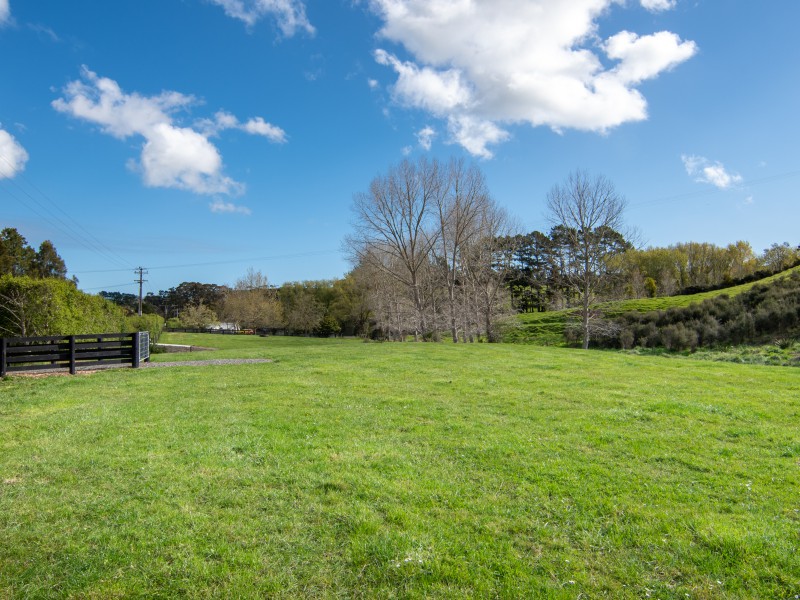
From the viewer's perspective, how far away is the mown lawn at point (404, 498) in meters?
3.05

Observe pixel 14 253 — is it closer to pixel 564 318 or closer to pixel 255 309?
pixel 255 309

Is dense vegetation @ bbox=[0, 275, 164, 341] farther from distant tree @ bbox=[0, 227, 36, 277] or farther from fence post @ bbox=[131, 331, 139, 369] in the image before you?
distant tree @ bbox=[0, 227, 36, 277]

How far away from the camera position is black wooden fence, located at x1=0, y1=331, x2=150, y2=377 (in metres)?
12.9

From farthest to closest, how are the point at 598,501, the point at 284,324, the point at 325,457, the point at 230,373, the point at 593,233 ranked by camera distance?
1. the point at 284,324
2. the point at 593,233
3. the point at 230,373
4. the point at 325,457
5. the point at 598,501

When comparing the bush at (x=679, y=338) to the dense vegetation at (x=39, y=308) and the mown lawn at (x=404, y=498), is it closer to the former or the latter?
the mown lawn at (x=404, y=498)

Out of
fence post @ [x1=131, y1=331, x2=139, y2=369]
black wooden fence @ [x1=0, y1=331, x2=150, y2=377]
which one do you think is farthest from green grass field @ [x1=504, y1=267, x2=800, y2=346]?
black wooden fence @ [x1=0, y1=331, x2=150, y2=377]

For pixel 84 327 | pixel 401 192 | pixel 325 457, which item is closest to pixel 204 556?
pixel 325 457

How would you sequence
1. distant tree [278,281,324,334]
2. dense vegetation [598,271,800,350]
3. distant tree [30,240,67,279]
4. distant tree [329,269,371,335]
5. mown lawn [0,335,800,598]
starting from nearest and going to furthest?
1. mown lawn [0,335,800,598]
2. dense vegetation [598,271,800,350]
3. distant tree [30,240,67,279]
4. distant tree [329,269,371,335]
5. distant tree [278,281,324,334]

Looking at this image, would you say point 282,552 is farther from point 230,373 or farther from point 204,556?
point 230,373

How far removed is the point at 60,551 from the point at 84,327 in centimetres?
2109

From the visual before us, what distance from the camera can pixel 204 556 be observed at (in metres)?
3.30

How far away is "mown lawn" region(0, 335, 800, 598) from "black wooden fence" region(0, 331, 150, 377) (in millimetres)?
5499

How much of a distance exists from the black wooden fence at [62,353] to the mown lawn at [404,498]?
216 inches

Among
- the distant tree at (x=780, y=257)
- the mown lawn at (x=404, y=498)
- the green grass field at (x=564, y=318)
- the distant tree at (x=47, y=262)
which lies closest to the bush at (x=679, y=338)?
the green grass field at (x=564, y=318)
